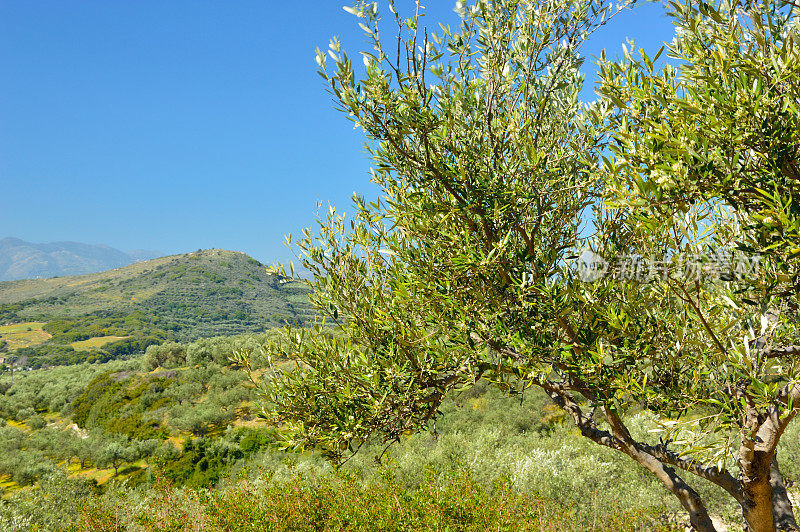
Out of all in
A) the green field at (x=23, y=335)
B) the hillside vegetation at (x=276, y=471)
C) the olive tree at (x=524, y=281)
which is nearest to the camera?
the olive tree at (x=524, y=281)

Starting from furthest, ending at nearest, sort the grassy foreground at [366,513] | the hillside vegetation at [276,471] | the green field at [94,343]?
the green field at [94,343] → the hillside vegetation at [276,471] → the grassy foreground at [366,513]

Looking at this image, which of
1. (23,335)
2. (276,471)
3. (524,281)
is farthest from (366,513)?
(23,335)

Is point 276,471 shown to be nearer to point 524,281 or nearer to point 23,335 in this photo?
point 524,281

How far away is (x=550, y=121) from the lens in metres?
5.11

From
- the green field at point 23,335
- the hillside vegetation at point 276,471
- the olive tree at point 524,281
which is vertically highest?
→ the green field at point 23,335

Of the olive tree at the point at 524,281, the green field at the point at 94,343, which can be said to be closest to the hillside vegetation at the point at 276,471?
the olive tree at the point at 524,281

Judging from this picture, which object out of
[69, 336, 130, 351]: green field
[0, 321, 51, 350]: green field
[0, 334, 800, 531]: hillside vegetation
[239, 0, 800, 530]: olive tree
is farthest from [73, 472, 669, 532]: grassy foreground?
[0, 321, 51, 350]: green field

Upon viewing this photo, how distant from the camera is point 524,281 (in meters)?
4.43

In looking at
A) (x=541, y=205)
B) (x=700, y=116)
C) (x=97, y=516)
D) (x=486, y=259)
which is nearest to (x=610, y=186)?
(x=700, y=116)

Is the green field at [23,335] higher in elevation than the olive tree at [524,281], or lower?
higher

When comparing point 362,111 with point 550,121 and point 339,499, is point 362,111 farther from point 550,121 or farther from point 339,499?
point 339,499

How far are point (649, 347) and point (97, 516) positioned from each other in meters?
14.3

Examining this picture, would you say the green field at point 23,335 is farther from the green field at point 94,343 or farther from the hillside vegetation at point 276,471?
the hillside vegetation at point 276,471

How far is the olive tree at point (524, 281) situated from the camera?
4.25 metres
